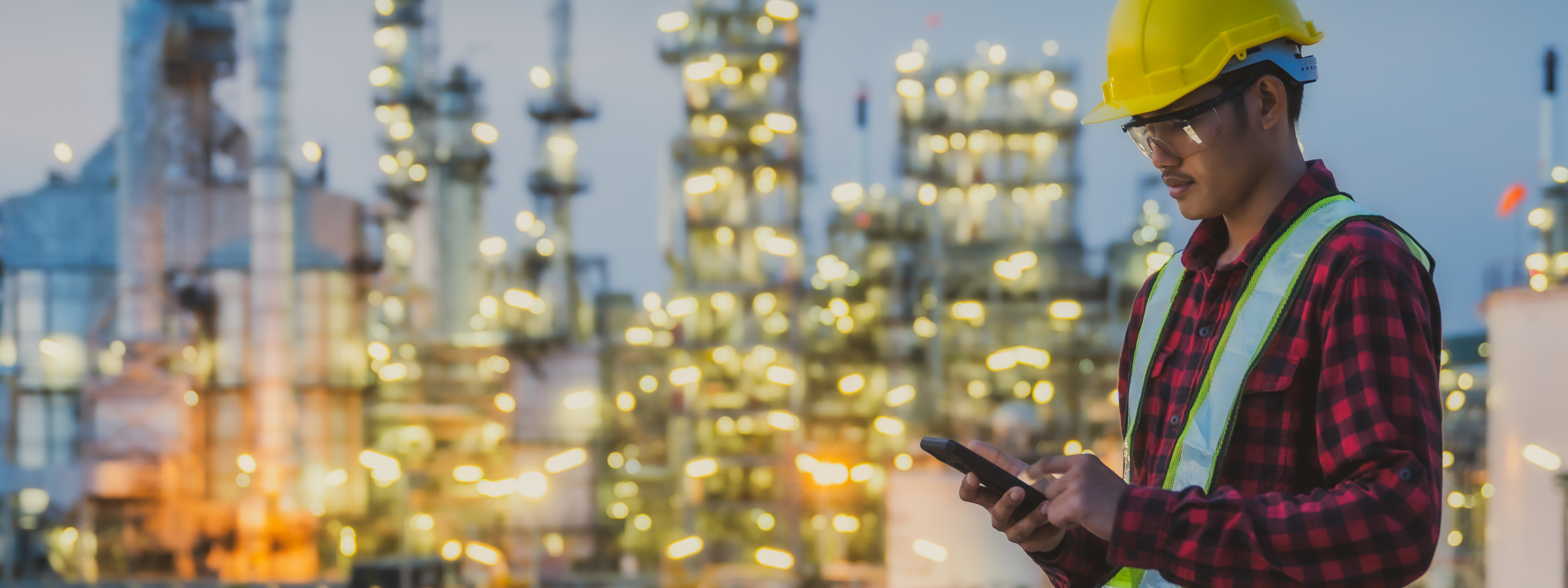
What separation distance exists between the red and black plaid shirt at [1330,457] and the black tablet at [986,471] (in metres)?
0.22

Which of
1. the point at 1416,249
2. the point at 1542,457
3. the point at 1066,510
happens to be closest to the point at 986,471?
the point at 1066,510

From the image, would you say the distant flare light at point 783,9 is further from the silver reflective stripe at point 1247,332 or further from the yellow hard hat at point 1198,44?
the silver reflective stripe at point 1247,332

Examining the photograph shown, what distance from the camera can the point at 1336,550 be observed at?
1.43 meters

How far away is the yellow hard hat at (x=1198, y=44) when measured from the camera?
1.73 metres

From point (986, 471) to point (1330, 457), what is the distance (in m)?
0.50

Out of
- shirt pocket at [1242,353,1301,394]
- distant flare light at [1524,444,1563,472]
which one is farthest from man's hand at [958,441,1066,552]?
distant flare light at [1524,444,1563,472]

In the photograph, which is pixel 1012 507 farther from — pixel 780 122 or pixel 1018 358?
pixel 1018 358

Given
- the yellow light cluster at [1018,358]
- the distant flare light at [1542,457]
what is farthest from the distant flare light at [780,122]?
the distant flare light at [1542,457]

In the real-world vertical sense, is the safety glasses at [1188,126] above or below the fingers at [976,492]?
above

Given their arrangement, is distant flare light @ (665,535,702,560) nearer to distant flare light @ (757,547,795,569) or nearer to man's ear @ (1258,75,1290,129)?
distant flare light @ (757,547,795,569)

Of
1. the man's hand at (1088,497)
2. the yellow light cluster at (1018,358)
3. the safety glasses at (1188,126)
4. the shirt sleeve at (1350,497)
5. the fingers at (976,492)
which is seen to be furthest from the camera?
the yellow light cluster at (1018,358)

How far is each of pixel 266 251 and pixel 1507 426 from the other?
947 inches

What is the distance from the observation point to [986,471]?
5.79 ft

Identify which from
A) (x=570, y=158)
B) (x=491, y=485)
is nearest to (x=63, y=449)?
(x=491, y=485)
